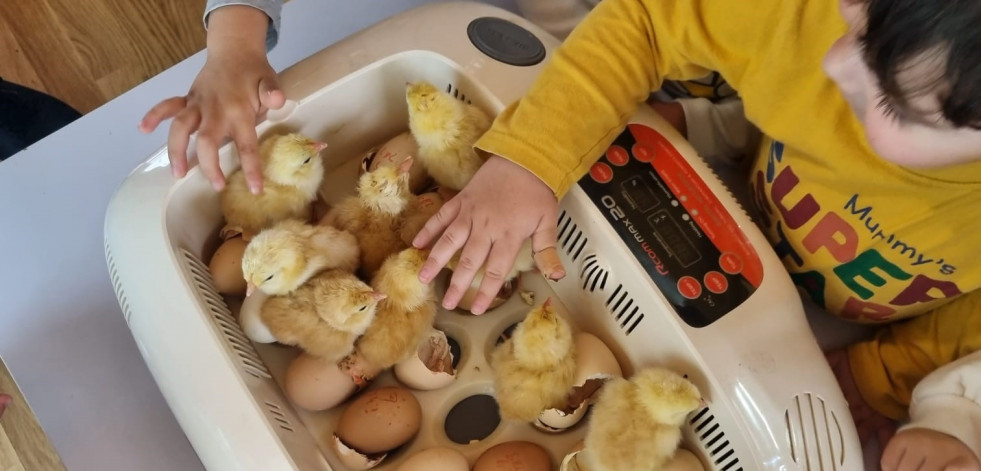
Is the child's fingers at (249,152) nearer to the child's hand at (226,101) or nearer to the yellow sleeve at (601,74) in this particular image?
the child's hand at (226,101)

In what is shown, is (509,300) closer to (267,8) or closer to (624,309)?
(624,309)

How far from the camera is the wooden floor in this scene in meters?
1.14

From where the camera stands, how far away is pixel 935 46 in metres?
0.34

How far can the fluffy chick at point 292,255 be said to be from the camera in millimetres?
565

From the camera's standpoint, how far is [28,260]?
2.34 ft

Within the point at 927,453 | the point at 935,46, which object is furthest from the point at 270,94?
the point at 927,453

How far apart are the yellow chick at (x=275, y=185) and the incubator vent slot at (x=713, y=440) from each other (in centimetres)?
36

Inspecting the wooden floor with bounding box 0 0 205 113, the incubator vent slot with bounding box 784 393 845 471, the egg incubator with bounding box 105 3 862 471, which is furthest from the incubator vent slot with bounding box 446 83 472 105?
the wooden floor with bounding box 0 0 205 113

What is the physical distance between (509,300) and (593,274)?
3.7 inches

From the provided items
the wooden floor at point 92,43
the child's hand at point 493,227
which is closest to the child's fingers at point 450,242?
the child's hand at point 493,227

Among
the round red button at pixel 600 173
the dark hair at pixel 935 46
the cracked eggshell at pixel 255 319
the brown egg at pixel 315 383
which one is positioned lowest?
the brown egg at pixel 315 383

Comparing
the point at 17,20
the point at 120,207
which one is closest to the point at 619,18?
the point at 120,207

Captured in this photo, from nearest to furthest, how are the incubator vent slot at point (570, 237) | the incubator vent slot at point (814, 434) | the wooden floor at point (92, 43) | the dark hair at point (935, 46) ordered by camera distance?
the dark hair at point (935, 46) < the incubator vent slot at point (814, 434) < the incubator vent slot at point (570, 237) < the wooden floor at point (92, 43)

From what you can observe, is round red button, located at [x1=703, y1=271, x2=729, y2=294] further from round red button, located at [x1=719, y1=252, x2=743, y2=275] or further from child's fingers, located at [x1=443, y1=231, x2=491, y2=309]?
child's fingers, located at [x1=443, y1=231, x2=491, y2=309]
